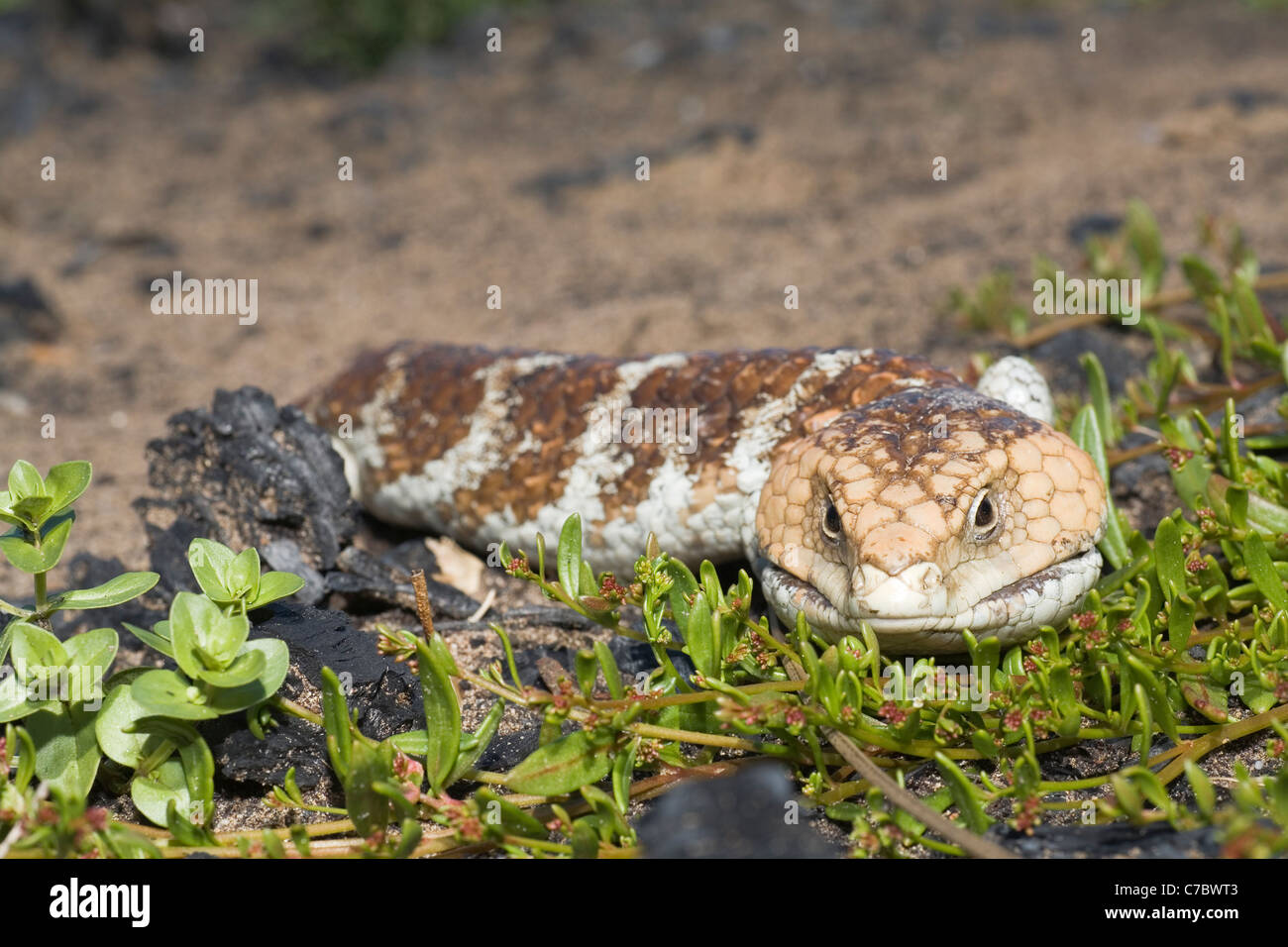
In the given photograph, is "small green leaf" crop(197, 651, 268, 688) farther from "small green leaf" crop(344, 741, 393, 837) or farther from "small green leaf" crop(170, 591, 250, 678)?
"small green leaf" crop(344, 741, 393, 837)

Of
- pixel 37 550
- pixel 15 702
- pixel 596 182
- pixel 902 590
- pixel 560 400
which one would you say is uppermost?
pixel 596 182

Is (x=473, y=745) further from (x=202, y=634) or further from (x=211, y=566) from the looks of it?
(x=211, y=566)

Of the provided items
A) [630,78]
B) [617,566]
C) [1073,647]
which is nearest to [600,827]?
[1073,647]

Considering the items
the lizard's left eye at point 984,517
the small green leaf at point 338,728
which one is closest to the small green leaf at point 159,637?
the small green leaf at point 338,728

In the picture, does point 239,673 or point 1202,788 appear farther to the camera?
point 239,673

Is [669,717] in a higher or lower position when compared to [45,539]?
lower

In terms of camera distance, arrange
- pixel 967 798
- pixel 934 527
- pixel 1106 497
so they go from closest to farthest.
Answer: pixel 967 798 → pixel 934 527 → pixel 1106 497

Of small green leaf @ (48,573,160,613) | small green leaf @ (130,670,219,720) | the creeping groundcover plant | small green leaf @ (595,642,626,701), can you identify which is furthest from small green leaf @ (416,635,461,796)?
small green leaf @ (48,573,160,613)

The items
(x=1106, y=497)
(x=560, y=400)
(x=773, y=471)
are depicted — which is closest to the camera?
(x=1106, y=497)

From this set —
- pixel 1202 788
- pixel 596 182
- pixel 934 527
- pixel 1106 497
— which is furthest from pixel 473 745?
pixel 596 182
